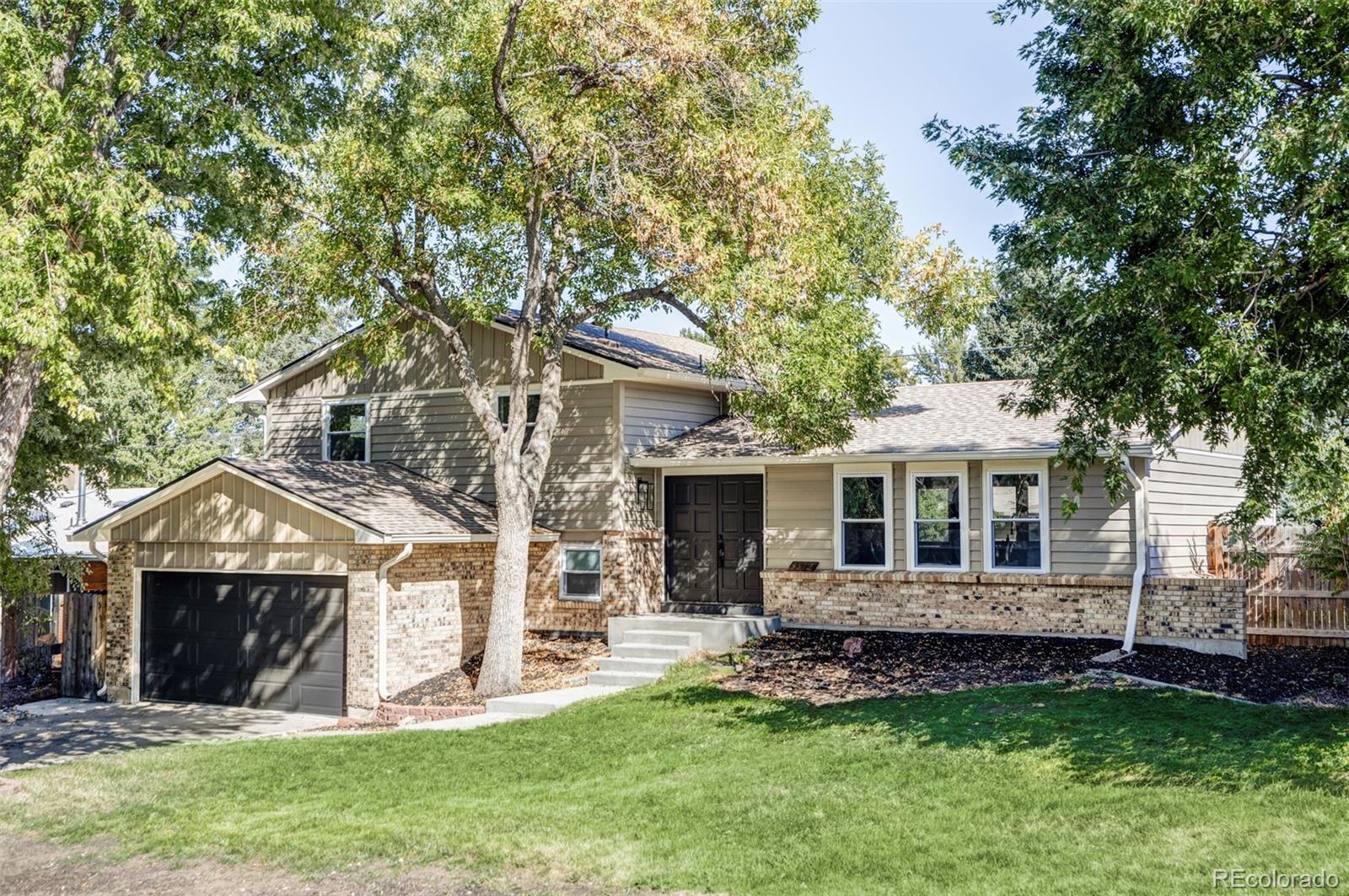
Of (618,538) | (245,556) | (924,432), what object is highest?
(924,432)

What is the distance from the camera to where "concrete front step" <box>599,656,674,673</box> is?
15047 millimetres

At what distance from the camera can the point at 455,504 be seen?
17.4 metres

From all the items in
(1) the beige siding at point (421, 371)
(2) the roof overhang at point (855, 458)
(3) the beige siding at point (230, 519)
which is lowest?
(3) the beige siding at point (230, 519)

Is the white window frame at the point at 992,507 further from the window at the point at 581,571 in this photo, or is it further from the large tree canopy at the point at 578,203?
the window at the point at 581,571

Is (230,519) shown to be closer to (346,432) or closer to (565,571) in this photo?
(346,432)

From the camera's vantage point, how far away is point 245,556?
16.0 m

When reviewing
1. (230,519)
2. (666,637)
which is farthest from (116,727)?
(666,637)

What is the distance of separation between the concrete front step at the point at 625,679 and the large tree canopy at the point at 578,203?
128 centimetres

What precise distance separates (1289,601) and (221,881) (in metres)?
14.6

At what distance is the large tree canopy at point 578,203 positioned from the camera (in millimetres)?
13500

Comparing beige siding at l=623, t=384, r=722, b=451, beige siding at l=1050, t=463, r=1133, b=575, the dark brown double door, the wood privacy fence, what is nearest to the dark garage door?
beige siding at l=623, t=384, r=722, b=451

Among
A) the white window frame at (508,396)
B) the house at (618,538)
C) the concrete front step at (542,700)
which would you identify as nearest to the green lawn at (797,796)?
the concrete front step at (542,700)

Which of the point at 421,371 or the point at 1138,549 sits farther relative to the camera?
the point at 421,371

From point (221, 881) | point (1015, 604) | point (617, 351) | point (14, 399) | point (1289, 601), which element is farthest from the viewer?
point (617, 351)
